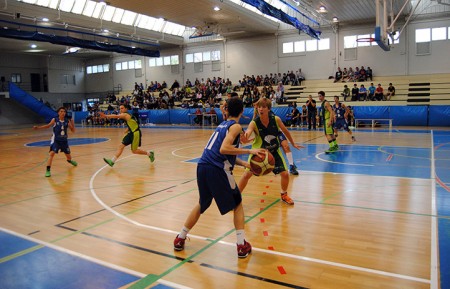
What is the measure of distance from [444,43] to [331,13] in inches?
301

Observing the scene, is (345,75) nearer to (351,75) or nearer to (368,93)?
(351,75)

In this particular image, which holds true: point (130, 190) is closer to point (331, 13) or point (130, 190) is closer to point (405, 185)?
point (405, 185)

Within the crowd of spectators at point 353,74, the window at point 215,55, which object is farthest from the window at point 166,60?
the crowd of spectators at point 353,74

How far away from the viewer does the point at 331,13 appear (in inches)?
923

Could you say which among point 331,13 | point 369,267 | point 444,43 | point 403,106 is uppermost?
point 331,13

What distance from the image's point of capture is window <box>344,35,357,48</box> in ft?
86.8

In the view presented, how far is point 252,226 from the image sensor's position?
4.84 meters

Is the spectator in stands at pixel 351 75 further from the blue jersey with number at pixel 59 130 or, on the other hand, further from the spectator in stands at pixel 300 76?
the blue jersey with number at pixel 59 130

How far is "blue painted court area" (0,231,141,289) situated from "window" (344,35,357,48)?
26290 mm

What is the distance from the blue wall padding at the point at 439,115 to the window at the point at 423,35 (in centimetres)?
656

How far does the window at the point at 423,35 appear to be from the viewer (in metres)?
24.2

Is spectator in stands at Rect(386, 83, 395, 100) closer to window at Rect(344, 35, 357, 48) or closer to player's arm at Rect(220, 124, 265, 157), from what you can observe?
window at Rect(344, 35, 357, 48)

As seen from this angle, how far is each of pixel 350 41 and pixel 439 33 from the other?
18.2ft

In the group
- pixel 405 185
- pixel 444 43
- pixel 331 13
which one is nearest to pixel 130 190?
pixel 405 185
